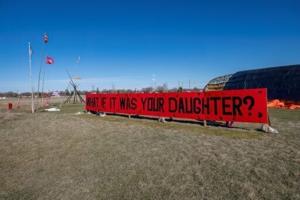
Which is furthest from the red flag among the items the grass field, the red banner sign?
the grass field

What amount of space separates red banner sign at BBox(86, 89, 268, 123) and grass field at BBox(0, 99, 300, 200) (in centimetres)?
160

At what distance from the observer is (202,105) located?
12289 millimetres

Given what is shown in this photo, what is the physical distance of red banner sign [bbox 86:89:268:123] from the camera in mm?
10250

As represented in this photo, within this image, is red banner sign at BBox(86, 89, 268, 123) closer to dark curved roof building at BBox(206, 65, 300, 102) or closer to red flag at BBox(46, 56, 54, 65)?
red flag at BBox(46, 56, 54, 65)

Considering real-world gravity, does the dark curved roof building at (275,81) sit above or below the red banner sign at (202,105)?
above

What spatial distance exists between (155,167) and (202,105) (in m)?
7.25

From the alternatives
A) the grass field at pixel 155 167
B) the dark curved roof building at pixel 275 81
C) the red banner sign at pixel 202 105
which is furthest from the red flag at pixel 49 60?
the dark curved roof building at pixel 275 81

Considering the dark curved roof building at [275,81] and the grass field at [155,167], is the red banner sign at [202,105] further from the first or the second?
the dark curved roof building at [275,81]

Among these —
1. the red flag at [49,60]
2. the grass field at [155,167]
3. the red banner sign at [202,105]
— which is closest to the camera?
the grass field at [155,167]

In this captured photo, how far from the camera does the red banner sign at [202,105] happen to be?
1025 centimetres

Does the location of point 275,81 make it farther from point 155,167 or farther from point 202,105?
point 155,167

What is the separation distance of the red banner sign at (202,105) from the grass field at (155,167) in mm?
1602

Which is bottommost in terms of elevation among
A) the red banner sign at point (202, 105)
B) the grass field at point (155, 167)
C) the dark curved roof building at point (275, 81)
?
the grass field at point (155, 167)

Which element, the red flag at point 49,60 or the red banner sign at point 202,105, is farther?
the red flag at point 49,60
